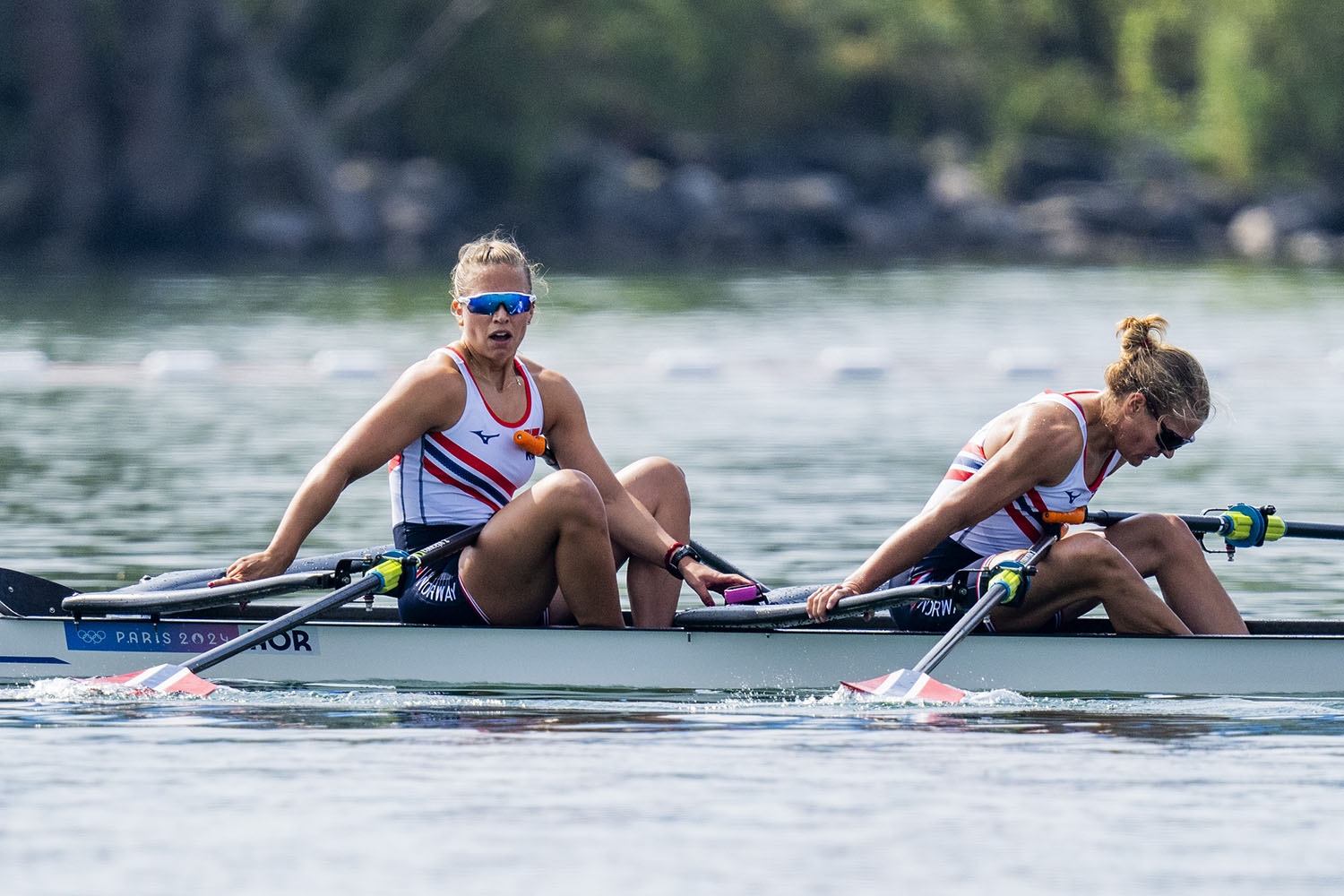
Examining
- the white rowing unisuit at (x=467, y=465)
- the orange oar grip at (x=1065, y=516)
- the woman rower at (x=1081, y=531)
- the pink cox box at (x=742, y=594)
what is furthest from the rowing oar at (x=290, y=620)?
the orange oar grip at (x=1065, y=516)

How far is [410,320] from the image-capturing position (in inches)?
1209

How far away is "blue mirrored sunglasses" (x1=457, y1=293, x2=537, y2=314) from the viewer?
26.4 ft

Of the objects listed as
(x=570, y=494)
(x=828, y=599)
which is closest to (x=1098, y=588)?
(x=828, y=599)

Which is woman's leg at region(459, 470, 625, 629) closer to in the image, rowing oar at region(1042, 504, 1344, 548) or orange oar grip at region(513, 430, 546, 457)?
orange oar grip at region(513, 430, 546, 457)

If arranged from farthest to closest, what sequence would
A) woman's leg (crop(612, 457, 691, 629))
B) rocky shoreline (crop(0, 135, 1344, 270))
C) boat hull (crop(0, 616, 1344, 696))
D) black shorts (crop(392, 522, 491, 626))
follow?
rocky shoreline (crop(0, 135, 1344, 270))
woman's leg (crop(612, 457, 691, 629))
black shorts (crop(392, 522, 491, 626))
boat hull (crop(0, 616, 1344, 696))

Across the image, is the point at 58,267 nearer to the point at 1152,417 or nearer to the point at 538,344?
the point at 538,344

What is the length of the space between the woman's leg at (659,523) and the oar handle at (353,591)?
651mm

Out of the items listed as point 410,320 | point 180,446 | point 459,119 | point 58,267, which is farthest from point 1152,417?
point 459,119

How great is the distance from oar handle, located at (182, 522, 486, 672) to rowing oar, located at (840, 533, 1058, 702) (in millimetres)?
1529

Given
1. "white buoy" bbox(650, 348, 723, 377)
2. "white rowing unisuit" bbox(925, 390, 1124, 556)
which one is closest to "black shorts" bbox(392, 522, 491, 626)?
"white rowing unisuit" bbox(925, 390, 1124, 556)

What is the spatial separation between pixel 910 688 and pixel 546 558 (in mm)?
1341

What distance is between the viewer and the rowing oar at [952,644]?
8148 millimetres

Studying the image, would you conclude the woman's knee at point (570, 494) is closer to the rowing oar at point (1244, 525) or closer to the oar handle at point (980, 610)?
the oar handle at point (980, 610)

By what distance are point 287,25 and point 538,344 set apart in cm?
2051
